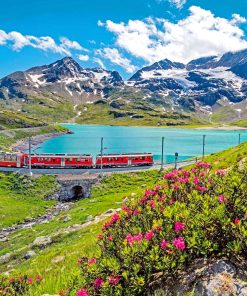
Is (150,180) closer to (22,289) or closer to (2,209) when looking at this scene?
(2,209)

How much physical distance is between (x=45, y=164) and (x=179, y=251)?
64.6m

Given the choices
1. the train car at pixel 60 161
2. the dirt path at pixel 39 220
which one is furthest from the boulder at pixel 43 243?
the train car at pixel 60 161

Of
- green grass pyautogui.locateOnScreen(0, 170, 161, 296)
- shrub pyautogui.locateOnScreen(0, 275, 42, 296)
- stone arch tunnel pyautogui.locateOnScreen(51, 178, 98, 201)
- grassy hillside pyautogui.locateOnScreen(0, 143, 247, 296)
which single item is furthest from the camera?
stone arch tunnel pyautogui.locateOnScreen(51, 178, 98, 201)

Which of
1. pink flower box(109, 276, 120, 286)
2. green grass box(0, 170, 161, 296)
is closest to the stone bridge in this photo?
green grass box(0, 170, 161, 296)

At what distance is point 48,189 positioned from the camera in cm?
5712

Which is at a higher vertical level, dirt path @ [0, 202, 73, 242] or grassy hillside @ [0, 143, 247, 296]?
grassy hillside @ [0, 143, 247, 296]

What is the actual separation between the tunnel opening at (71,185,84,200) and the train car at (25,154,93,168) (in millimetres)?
7292

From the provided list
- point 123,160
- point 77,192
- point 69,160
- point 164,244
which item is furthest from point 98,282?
point 123,160

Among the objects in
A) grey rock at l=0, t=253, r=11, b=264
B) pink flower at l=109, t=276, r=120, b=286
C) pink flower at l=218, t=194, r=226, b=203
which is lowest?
grey rock at l=0, t=253, r=11, b=264

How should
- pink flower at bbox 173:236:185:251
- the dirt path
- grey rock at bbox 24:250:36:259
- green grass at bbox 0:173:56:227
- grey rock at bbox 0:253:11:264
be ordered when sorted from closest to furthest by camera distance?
pink flower at bbox 173:236:185:251 → grey rock at bbox 24:250:36:259 → grey rock at bbox 0:253:11:264 → the dirt path → green grass at bbox 0:173:56:227

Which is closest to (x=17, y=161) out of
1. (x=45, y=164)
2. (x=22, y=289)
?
(x=45, y=164)

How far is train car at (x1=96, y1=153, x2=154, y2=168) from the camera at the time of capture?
68.6 meters

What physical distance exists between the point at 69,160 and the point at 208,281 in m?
63.8

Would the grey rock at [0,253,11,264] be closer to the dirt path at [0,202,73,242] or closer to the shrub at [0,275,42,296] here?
the dirt path at [0,202,73,242]
